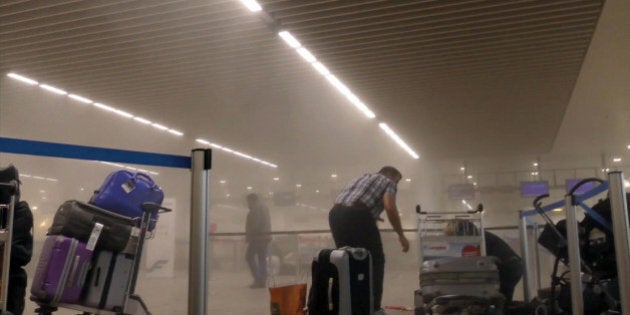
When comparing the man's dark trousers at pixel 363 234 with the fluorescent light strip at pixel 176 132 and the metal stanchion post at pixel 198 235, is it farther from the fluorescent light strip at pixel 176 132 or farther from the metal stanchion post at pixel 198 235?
the fluorescent light strip at pixel 176 132

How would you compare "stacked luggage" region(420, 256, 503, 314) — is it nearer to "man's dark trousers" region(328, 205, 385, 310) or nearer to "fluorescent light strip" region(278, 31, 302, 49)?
"man's dark trousers" region(328, 205, 385, 310)

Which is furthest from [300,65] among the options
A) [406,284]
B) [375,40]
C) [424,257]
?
[424,257]

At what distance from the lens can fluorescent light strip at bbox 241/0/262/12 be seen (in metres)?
6.04

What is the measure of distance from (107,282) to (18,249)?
0.83 m

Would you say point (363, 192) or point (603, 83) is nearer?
point (363, 192)

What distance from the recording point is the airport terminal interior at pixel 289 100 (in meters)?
6.35

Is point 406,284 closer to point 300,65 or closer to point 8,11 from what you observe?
point 300,65

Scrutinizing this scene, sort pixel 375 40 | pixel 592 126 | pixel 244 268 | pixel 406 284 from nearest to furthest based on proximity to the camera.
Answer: pixel 375 40 → pixel 406 284 → pixel 244 268 → pixel 592 126

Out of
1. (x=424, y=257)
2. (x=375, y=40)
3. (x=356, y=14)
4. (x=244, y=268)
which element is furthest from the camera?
(x=244, y=268)

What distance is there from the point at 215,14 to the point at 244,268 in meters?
4.56

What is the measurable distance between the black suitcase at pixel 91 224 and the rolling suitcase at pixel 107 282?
0.20ft

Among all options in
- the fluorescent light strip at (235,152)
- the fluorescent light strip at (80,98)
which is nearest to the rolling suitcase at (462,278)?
the fluorescent light strip at (80,98)

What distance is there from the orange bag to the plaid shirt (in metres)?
0.78

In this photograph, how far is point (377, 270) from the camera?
4113mm
